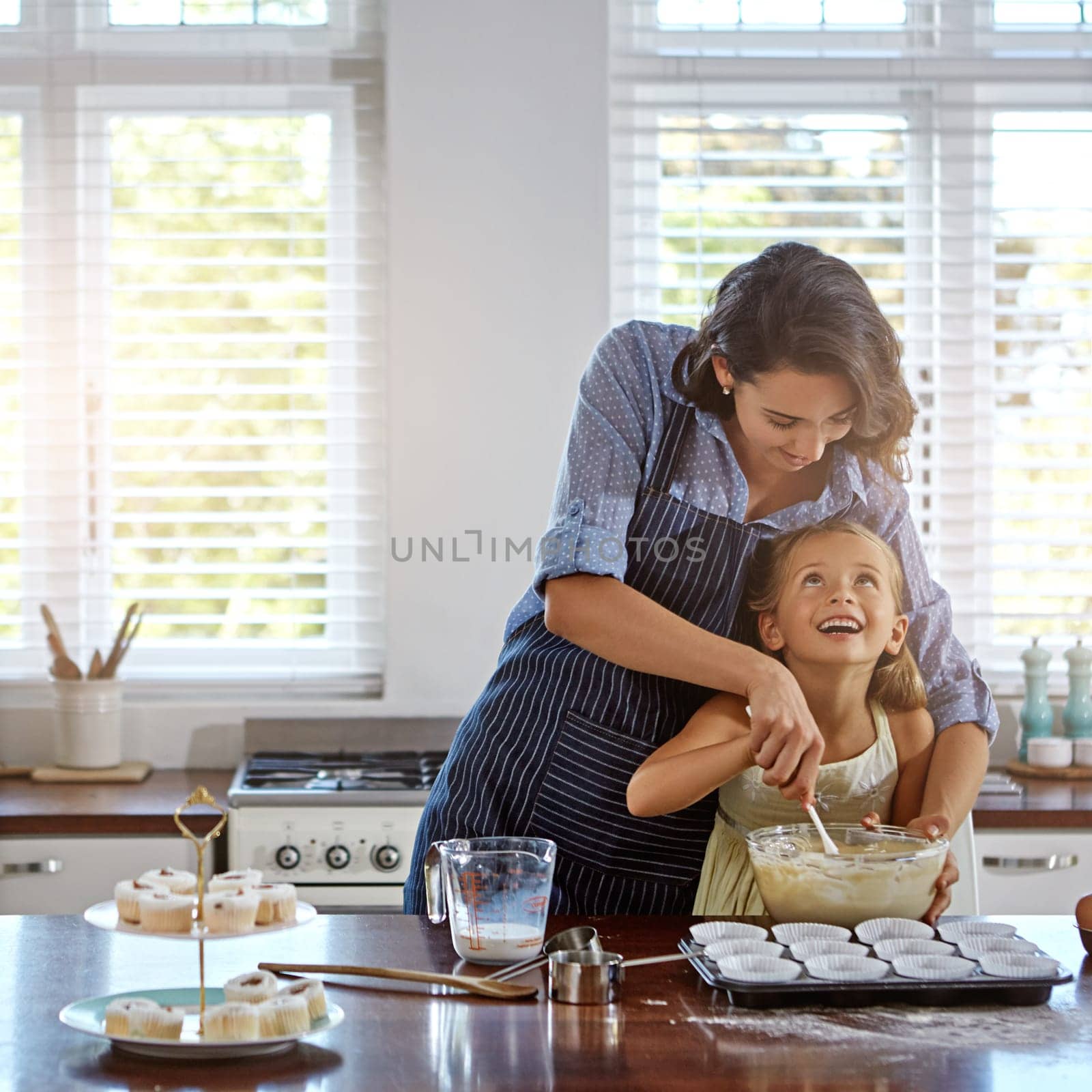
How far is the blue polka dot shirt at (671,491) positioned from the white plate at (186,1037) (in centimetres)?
66

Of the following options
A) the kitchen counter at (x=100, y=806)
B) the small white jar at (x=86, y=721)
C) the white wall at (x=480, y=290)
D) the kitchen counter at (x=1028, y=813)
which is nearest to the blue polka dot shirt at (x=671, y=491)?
the kitchen counter at (x=1028, y=813)

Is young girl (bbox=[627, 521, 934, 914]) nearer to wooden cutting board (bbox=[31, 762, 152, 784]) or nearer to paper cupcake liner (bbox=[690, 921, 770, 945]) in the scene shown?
paper cupcake liner (bbox=[690, 921, 770, 945])

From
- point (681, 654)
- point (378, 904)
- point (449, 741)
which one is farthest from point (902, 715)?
point (449, 741)

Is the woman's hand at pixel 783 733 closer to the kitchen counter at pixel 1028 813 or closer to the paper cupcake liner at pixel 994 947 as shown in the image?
the paper cupcake liner at pixel 994 947

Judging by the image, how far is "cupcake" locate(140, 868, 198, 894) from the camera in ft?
3.68

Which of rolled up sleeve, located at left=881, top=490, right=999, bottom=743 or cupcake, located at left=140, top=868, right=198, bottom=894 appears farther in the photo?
rolled up sleeve, located at left=881, top=490, right=999, bottom=743

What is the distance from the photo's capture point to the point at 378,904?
251 centimetres

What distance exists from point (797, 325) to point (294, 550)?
1.79 m

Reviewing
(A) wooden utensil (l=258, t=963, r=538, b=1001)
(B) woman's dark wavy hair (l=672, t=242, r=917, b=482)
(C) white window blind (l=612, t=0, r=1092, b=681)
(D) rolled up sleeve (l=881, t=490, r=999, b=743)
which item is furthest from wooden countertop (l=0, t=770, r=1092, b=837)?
(A) wooden utensil (l=258, t=963, r=538, b=1001)

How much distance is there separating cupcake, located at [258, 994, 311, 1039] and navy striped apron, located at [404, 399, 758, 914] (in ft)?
1.96

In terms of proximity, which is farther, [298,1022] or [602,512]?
[602,512]

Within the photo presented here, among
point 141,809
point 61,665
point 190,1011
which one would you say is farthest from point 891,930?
point 61,665

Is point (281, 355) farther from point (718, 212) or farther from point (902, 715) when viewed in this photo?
point (902, 715)

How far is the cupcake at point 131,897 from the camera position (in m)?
1.08
